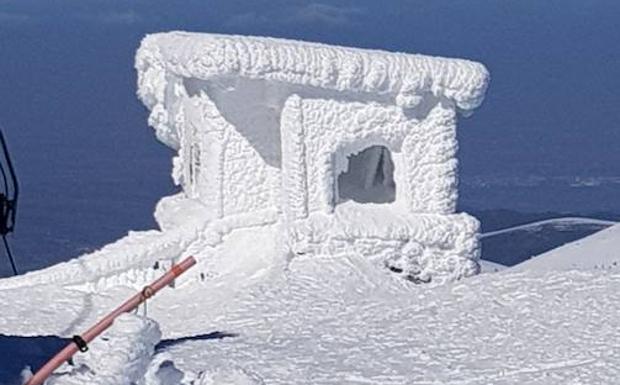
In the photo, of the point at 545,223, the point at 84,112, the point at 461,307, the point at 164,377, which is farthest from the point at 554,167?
the point at 164,377

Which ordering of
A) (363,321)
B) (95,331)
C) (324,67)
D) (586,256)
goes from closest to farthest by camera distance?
(95,331) < (363,321) < (324,67) < (586,256)

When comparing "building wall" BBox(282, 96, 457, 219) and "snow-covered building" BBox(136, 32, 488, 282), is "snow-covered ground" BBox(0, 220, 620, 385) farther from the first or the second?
"building wall" BBox(282, 96, 457, 219)

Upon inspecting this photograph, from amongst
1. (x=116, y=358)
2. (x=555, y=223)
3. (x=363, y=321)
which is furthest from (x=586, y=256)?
(x=116, y=358)

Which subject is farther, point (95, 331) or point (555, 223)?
point (555, 223)

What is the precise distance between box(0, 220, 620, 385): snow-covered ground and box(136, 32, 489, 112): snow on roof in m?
1.37

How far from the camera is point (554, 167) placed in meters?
25.9

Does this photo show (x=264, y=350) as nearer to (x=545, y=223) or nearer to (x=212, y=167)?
(x=212, y=167)

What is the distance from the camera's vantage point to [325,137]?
1162 cm

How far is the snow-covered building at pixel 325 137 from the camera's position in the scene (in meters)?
11.5

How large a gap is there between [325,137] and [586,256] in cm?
267

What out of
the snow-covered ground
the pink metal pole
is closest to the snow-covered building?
the snow-covered ground

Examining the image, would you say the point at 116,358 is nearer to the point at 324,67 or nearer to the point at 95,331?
the point at 95,331

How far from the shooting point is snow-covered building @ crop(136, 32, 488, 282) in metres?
11.5

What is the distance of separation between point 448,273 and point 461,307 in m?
1.78
